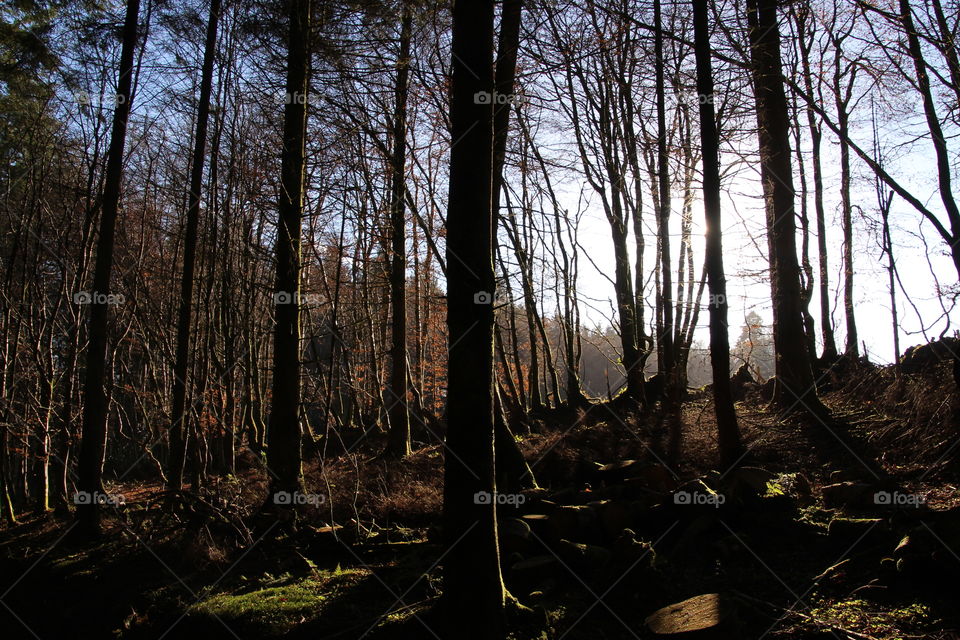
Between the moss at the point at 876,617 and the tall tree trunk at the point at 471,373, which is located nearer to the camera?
the moss at the point at 876,617

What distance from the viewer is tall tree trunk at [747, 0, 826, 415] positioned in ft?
31.1

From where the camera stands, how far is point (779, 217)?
10117 millimetres

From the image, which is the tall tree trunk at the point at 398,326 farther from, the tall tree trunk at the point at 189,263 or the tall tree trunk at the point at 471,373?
the tall tree trunk at the point at 471,373

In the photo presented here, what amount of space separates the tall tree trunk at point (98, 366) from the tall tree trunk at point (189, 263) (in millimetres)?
1611

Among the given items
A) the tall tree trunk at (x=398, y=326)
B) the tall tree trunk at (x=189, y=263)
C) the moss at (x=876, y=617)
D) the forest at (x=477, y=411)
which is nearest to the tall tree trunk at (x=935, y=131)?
the forest at (x=477, y=411)

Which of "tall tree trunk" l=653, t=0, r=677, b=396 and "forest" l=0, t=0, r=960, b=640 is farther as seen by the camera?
"tall tree trunk" l=653, t=0, r=677, b=396

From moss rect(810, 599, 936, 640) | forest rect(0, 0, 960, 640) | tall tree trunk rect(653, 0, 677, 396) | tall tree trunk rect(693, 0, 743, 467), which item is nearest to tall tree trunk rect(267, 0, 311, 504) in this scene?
forest rect(0, 0, 960, 640)

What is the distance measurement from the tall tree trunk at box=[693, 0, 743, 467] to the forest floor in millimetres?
562

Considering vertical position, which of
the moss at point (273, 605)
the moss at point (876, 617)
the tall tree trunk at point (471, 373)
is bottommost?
the moss at point (273, 605)

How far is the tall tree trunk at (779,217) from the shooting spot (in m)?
9.49

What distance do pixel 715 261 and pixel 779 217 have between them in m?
3.43

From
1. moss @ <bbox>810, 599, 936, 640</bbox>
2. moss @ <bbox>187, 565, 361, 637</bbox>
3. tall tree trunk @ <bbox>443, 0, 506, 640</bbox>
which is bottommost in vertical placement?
moss @ <bbox>187, 565, 361, 637</bbox>

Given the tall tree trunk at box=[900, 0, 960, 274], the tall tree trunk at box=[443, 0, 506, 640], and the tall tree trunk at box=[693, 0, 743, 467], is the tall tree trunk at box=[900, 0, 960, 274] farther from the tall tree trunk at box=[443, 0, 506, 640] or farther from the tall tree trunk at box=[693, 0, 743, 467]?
the tall tree trunk at box=[443, 0, 506, 640]

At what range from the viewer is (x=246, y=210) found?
11508 millimetres
